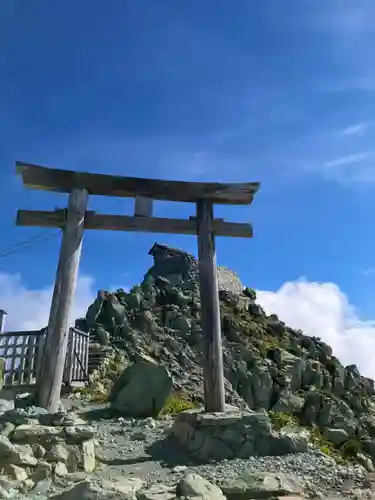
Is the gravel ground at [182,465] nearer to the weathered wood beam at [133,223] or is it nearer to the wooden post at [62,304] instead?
the wooden post at [62,304]

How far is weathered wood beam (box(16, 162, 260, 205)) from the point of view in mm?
7961

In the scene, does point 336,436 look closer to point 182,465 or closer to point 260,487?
point 182,465

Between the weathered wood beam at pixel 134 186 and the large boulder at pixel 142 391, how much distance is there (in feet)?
12.5

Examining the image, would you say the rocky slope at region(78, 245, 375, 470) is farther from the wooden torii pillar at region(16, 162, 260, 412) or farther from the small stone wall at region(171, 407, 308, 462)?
the small stone wall at region(171, 407, 308, 462)

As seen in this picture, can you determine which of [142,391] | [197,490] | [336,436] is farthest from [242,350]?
[197,490]

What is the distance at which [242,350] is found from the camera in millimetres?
33625

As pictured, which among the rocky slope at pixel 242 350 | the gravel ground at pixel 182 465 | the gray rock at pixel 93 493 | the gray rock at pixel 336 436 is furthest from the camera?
the rocky slope at pixel 242 350

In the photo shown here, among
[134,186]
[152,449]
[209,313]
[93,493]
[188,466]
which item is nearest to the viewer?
[93,493]

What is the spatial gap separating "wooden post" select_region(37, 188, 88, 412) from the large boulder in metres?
2.53

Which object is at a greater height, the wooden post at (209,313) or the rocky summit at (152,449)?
the wooden post at (209,313)

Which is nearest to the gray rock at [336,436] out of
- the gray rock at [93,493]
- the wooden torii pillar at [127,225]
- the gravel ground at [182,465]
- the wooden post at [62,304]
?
the wooden torii pillar at [127,225]

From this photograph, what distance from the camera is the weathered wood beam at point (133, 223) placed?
8.19 meters

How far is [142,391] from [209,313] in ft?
8.94

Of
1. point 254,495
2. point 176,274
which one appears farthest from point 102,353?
point 176,274
